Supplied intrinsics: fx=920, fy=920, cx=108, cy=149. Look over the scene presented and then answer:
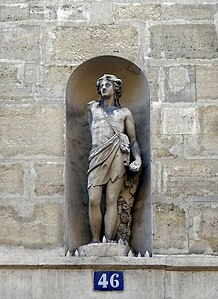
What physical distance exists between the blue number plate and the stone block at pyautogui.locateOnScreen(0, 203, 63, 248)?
0.36 metres

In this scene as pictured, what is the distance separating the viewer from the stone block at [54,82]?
6.32 metres

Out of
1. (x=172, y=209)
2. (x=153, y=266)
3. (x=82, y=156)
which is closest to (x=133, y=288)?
(x=153, y=266)

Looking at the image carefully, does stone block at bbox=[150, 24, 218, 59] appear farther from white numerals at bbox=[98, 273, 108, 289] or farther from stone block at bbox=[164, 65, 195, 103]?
white numerals at bbox=[98, 273, 108, 289]

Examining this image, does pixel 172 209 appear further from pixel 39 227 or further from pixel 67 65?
pixel 67 65

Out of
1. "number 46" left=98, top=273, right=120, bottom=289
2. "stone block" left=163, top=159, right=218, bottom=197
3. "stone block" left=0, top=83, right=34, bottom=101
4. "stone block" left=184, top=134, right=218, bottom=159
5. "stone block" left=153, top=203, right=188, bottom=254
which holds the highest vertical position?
"stone block" left=0, top=83, right=34, bottom=101

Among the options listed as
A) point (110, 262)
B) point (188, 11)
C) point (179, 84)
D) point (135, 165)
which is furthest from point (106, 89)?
point (110, 262)

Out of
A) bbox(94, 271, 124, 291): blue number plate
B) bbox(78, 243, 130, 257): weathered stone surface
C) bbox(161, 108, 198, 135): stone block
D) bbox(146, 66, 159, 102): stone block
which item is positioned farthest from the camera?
bbox(146, 66, 159, 102): stone block

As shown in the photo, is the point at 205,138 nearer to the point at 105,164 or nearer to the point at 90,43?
the point at 105,164

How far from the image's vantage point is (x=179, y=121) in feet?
20.4

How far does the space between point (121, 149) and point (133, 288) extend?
963 mm

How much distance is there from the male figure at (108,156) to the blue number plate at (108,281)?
31 cm

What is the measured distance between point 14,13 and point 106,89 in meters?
0.88

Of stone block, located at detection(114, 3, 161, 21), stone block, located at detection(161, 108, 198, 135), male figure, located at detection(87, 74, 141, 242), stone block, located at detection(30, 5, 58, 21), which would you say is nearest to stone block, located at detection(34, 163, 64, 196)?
male figure, located at detection(87, 74, 141, 242)

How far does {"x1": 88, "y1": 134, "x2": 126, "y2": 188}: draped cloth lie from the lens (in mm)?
6066
